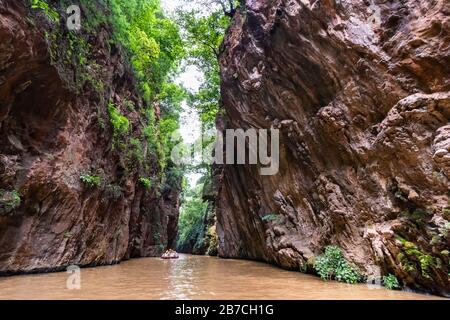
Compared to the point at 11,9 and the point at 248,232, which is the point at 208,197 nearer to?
the point at 248,232

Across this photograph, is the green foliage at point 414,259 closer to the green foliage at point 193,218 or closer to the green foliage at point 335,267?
Answer: the green foliage at point 335,267

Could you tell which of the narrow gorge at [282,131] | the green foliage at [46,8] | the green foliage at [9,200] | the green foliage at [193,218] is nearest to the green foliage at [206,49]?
the narrow gorge at [282,131]

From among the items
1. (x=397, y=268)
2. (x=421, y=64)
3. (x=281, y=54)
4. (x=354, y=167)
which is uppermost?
(x=281, y=54)

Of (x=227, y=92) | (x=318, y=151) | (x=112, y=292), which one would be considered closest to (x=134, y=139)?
(x=227, y=92)

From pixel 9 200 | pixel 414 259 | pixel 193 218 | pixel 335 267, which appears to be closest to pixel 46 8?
pixel 9 200

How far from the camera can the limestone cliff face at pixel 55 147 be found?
9062 mm

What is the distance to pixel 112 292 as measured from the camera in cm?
638

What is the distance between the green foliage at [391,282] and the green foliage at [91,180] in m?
10.3

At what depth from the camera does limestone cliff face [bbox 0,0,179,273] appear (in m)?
9.06

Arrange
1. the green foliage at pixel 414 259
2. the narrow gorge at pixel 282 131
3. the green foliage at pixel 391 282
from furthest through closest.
A: the green foliage at pixel 391 282 < the narrow gorge at pixel 282 131 < the green foliage at pixel 414 259

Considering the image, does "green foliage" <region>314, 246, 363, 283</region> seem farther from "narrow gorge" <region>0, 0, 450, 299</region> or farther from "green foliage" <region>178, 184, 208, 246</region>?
"green foliage" <region>178, 184, 208, 246</region>

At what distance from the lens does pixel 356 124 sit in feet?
29.1

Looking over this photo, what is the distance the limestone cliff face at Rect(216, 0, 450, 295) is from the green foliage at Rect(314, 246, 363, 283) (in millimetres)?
255
